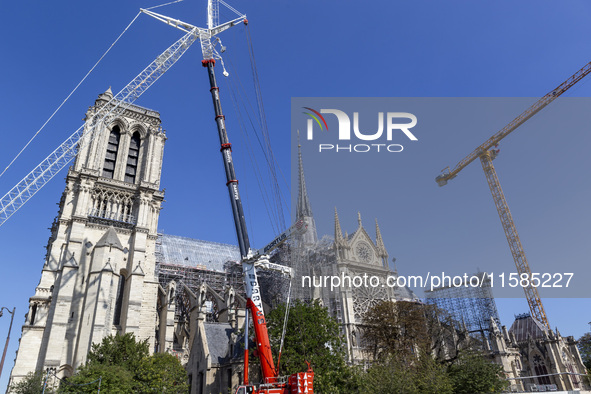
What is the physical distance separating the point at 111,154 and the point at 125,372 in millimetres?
29671

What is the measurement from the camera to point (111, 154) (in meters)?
52.2

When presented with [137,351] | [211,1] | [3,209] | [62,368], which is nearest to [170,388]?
[137,351]

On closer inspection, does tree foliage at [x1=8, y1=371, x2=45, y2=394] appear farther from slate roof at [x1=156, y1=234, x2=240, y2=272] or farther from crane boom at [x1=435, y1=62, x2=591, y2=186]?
crane boom at [x1=435, y1=62, x2=591, y2=186]

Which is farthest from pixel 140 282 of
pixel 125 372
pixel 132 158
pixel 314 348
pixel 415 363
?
pixel 415 363

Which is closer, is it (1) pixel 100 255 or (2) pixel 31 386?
(2) pixel 31 386

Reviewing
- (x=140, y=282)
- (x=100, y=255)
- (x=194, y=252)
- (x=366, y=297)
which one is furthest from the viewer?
(x=194, y=252)

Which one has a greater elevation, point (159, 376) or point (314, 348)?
point (314, 348)

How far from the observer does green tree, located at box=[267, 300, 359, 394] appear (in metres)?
31.0

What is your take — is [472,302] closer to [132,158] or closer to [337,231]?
[337,231]

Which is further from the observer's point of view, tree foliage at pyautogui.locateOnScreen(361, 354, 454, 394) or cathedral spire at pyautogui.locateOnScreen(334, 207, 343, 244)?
cathedral spire at pyautogui.locateOnScreen(334, 207, 343, 244)

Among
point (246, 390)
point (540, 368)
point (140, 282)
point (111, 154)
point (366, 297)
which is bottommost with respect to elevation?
point (246, 390)

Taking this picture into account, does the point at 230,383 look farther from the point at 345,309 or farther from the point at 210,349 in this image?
the point at 345,309

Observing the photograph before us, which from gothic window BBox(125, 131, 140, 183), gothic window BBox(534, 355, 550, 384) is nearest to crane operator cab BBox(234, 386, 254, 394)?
gothic window BBox(125, 131, 140, 183)

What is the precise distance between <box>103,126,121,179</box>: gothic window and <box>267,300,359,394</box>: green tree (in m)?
29.5
